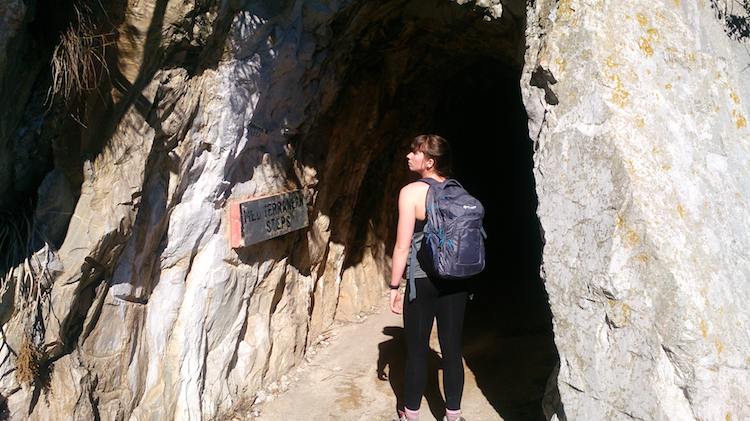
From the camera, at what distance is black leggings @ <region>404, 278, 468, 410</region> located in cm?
273

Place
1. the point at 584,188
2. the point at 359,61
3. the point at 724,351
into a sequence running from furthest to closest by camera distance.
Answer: the point at 359,61
the point at 584,188
the point at 724,351

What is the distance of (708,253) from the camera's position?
7.57ft

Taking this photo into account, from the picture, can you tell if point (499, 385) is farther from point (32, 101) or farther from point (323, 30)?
point (32, 101)

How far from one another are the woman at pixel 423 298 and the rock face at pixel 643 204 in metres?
0.50

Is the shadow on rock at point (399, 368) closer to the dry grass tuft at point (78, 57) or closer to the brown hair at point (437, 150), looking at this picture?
the brown hair at point (437, 150)

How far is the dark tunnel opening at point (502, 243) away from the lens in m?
3.68

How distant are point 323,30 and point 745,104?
2559mm

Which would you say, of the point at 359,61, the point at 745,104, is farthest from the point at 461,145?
the point at 745,104

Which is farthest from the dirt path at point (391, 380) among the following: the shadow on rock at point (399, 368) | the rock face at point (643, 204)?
the rock face at point (643, 204)

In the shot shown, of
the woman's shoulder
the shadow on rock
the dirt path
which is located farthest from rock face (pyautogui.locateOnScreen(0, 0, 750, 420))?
the shadow on rock

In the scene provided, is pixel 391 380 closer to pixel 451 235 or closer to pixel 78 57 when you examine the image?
pixel 451 235

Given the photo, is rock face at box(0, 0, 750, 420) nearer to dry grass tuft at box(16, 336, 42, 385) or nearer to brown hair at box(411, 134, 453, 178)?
A: dry grass tuft at box(16, 336, 42, 385)

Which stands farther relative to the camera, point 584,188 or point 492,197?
point 492,197

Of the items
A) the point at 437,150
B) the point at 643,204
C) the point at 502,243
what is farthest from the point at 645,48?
the point at 502,243
